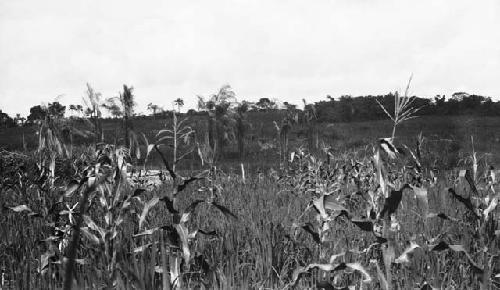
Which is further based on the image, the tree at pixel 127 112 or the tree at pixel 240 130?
the tree at pixel 240 130

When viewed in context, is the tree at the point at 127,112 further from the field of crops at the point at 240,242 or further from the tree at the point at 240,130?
the tree at the point at 240,130

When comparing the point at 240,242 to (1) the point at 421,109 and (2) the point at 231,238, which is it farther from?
(1) the point at 421,109

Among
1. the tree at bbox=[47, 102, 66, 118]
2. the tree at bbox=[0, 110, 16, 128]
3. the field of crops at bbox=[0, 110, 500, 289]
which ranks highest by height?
the tree at bbox=[0, 110, 16, 128]

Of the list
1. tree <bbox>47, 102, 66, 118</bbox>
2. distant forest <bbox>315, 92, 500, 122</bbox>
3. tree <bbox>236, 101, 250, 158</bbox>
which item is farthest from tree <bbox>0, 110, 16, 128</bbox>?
tree <bbox>47, 102, 66, 118</bbox>

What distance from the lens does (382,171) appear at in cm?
314

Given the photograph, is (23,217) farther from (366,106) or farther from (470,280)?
(366,106)

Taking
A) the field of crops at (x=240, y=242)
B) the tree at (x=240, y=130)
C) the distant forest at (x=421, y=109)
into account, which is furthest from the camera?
the distant forest at (x=421, y=109)

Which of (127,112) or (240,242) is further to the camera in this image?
(127,112)

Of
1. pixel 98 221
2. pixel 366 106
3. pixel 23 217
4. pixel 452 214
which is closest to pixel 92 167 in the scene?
pixel 98 221

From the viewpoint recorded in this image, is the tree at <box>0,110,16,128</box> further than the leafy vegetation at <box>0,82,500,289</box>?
Yes

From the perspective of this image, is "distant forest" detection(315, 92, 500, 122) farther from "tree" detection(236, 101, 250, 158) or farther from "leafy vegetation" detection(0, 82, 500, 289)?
"leafy vegetation" detection(0, 82, 500, 289)

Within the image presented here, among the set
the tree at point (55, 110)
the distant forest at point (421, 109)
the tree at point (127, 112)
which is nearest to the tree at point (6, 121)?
the distant forest at point (421, 109)

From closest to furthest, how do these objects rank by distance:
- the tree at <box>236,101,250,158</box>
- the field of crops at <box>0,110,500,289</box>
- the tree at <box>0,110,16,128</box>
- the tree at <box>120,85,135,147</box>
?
1. the field of crops at <box>0,110,500,289</box>
2. the tree at <box>120,85,135,147</box>
3. the tree at <box>236,101,250,158</box>
4. the tree at <box>0,110,16,128</box>

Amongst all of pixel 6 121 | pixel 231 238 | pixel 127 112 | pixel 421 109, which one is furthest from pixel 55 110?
pixel 6 121
